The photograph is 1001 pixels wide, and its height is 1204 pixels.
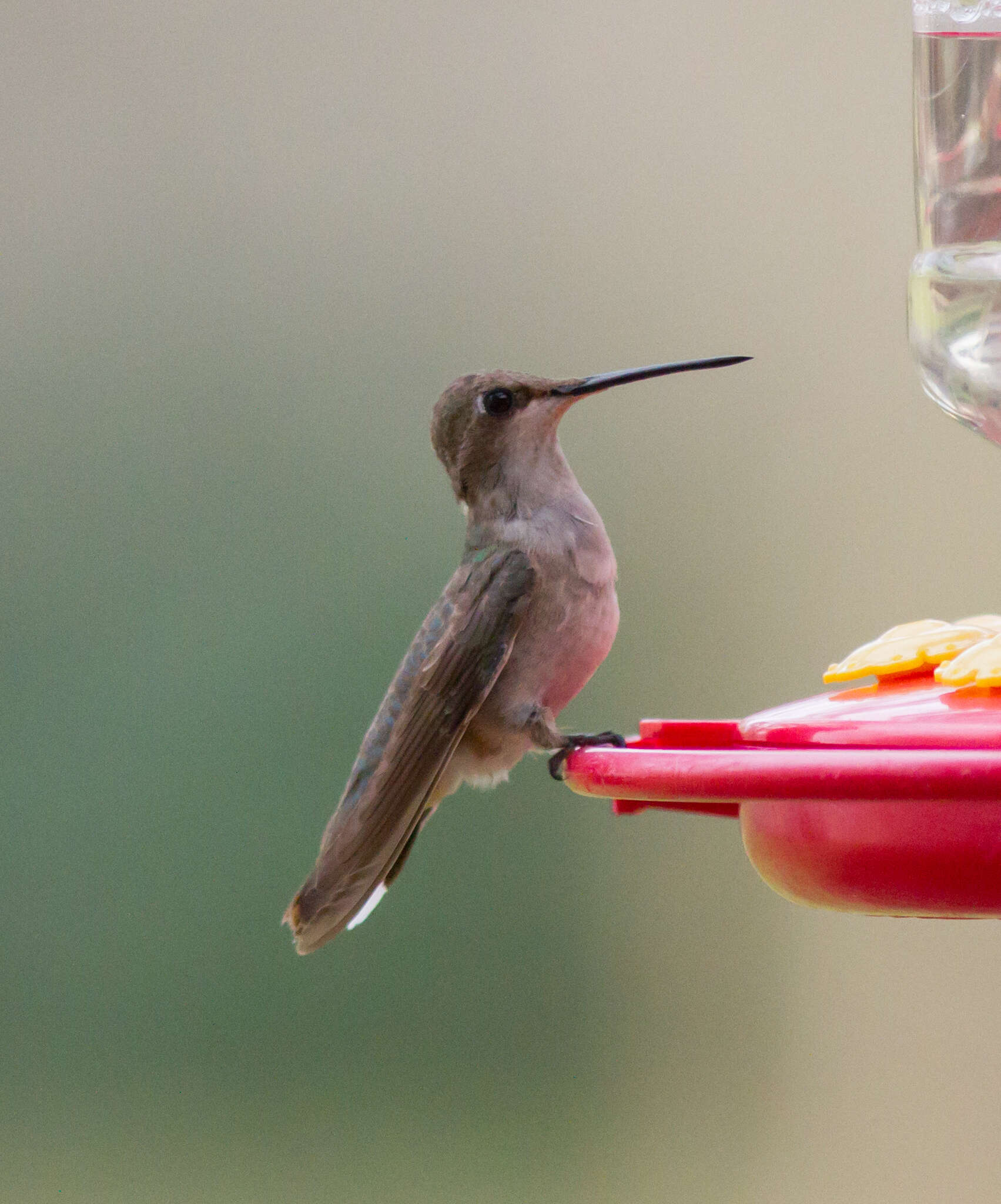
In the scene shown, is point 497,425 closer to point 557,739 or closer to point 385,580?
point 557,739

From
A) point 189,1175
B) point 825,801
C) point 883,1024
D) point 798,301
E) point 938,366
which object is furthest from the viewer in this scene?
point 189,1175

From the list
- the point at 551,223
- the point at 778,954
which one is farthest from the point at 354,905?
the point at 551,223

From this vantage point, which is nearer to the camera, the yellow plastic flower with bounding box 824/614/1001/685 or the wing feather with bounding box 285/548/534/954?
the yellow plastic flower with bounding box 824/614/1001/685

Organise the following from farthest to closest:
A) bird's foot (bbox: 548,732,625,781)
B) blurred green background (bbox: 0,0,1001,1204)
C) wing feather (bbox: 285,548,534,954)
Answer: blurred green background (bbox: 0,0,1001,1204) → wing feather (bbox: 285,548,534,954) → bird's foot (bbox: 548,732,625,781)

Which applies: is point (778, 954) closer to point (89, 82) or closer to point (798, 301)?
point (798, 301)

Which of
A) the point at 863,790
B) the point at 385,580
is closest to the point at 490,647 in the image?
the point at 863,790

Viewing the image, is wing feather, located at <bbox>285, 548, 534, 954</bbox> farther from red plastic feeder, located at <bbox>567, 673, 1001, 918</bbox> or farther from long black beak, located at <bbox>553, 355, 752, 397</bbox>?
red plastic feeder, located at <bbox>567, 673, 1001, 918</bbox>

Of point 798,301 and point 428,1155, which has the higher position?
point 798,301

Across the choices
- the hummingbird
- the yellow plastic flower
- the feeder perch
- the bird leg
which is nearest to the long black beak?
the hummingbird
